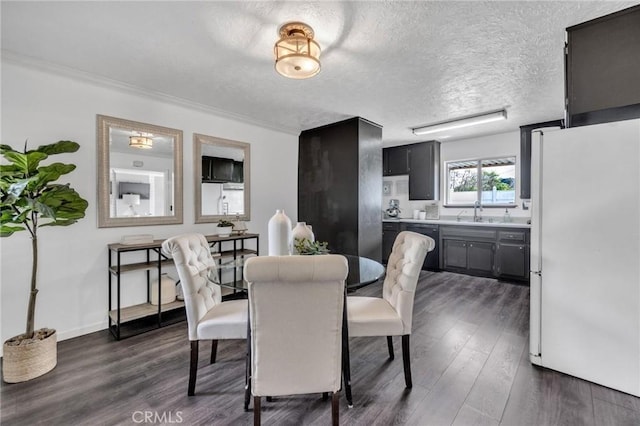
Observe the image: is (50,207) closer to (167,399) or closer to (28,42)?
(28,42)

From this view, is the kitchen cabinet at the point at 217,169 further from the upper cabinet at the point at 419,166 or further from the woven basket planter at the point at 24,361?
the upper cabinet at the point at 419,166

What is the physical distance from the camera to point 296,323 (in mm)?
1321

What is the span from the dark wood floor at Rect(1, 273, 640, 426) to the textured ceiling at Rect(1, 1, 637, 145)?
96.1 inches

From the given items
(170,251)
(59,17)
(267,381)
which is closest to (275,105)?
(59,17)

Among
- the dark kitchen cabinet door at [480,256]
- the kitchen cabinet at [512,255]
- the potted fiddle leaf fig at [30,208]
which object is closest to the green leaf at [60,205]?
the potted fiddle leaf fig at [30,208]

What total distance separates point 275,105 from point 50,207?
2.38 m

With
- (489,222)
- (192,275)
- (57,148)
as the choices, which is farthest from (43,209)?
(489,222)

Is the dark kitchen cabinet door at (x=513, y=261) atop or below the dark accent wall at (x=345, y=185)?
below

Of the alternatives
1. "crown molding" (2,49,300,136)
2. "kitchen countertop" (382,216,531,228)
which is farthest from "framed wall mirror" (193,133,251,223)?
"kitchen countertop" (382,216,531,228)

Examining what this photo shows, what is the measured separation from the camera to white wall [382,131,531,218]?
181 inches

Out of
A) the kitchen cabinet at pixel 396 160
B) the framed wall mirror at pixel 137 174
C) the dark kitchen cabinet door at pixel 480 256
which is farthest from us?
the kitchen cabinet at pixel 396 160

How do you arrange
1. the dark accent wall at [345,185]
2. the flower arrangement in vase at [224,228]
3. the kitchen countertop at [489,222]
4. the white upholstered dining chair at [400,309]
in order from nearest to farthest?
the white upholstered dining chair at [400,309] < the flower arrangement in vase at [224,228] < the dark accent wall at [345,185] < the kitchen countertop at [489,222]

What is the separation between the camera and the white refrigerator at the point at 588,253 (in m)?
1.73

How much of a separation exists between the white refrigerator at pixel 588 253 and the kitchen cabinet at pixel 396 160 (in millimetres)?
3558
